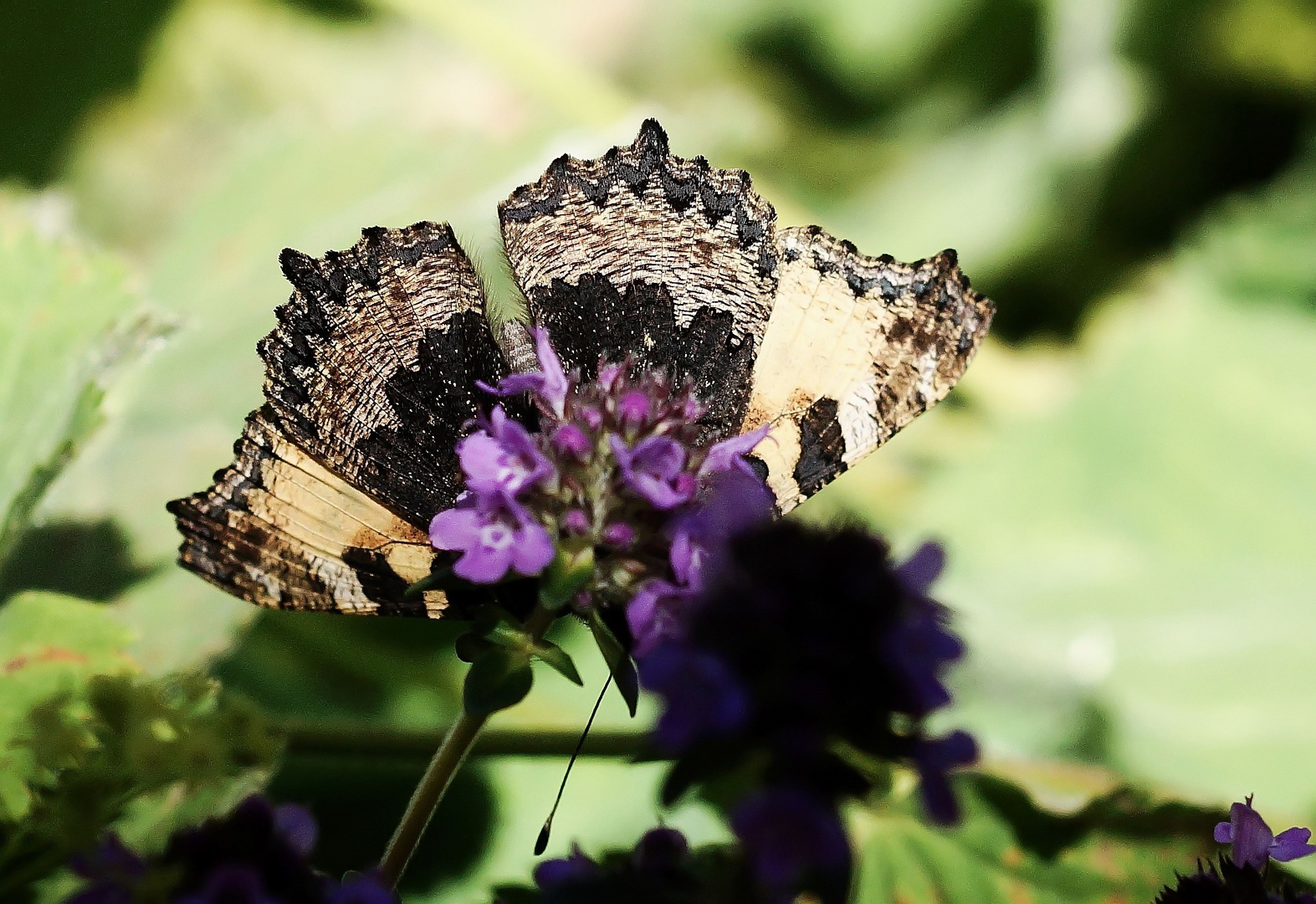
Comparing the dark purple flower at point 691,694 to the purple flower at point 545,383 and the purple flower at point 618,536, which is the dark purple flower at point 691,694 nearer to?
the purple flower at point 618,536

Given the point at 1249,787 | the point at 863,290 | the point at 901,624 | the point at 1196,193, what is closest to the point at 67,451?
the point at 863,290

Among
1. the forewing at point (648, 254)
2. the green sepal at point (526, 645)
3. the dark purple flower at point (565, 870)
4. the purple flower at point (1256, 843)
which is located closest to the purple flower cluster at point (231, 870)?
the dark purple flower at point (565, 870)

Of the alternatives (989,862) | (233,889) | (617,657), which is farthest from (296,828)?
(989,862)

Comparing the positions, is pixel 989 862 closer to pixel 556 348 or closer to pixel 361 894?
pixel 556 348

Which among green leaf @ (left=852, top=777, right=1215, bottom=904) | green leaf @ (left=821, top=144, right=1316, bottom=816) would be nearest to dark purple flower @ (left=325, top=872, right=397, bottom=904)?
green leaf @ (left=852, top=777, right=1215, bottom=904)

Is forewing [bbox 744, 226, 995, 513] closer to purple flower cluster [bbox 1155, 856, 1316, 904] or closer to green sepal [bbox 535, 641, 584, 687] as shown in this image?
green sepal [bbox 535, 641, 584, 687]
